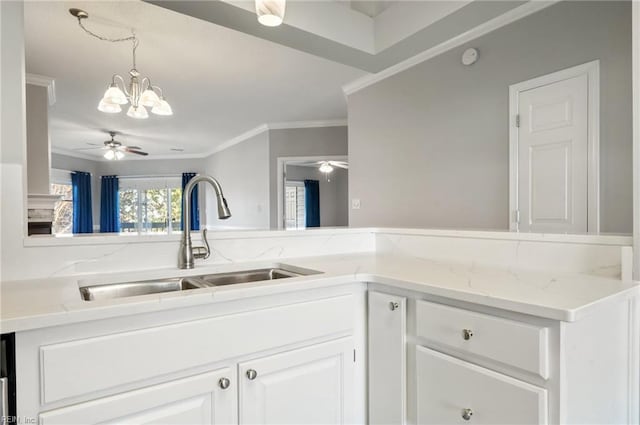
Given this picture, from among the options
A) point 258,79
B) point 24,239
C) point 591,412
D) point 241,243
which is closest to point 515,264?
point 591,412

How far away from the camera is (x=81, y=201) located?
304 inches

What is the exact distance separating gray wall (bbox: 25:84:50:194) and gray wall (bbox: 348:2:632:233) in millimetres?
3192

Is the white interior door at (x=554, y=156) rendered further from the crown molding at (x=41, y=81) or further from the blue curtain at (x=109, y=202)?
the blue curtain at (x=109, y=202)

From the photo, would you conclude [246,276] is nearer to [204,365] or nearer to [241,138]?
[204,365]

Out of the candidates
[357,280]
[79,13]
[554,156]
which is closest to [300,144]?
[79,13]

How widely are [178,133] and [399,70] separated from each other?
426cm

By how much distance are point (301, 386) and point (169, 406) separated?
40cm

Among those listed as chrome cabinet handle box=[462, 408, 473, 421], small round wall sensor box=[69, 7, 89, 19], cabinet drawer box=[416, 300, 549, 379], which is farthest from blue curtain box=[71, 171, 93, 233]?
chrome cabinet handle box=[462, 408, 473, 421]

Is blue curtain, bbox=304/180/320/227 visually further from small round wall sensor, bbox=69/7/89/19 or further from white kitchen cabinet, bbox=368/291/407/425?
white kitchen cabinet, bbox=368/291/407/425

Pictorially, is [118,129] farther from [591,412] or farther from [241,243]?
[591,412]

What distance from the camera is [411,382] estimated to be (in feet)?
3.82

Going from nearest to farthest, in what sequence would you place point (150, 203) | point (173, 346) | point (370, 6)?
point (173, 346) < point (370, 6) < point (150, 203)

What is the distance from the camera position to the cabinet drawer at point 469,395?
2.87 feet

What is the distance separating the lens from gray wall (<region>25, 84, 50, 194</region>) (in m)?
3.52
